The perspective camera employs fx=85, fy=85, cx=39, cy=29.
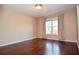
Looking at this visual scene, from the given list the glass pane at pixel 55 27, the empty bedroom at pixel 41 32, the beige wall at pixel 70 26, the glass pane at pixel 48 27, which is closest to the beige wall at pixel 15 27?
the empty bedroom at pixel 41 32

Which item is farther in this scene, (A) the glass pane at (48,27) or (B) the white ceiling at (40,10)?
(A) the glass pane at (48,27)

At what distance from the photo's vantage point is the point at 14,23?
1.33 meters

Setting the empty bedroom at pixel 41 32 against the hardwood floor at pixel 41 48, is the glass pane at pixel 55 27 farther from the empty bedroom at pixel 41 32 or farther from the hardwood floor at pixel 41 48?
the hardwood floor at pixel 41 48

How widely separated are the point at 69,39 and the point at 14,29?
86cm

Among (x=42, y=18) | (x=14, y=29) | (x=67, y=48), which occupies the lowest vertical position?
(x=67, y=48)

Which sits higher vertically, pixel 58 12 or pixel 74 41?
pixel 58 12

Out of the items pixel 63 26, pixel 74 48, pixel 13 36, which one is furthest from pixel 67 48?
pixel 13 36

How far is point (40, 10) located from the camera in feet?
4.38

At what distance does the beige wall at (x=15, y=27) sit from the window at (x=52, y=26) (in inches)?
9.2

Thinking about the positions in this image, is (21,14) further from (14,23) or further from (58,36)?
(58,36)

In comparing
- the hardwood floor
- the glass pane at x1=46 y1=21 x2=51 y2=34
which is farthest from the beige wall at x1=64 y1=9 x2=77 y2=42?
the glass pane at x1=46 y1=21 x2=51 y2=34

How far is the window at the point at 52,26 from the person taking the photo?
1.33 metres

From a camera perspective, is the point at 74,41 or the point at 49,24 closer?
the point at 74,41

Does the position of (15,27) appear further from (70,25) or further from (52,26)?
(70,25)
